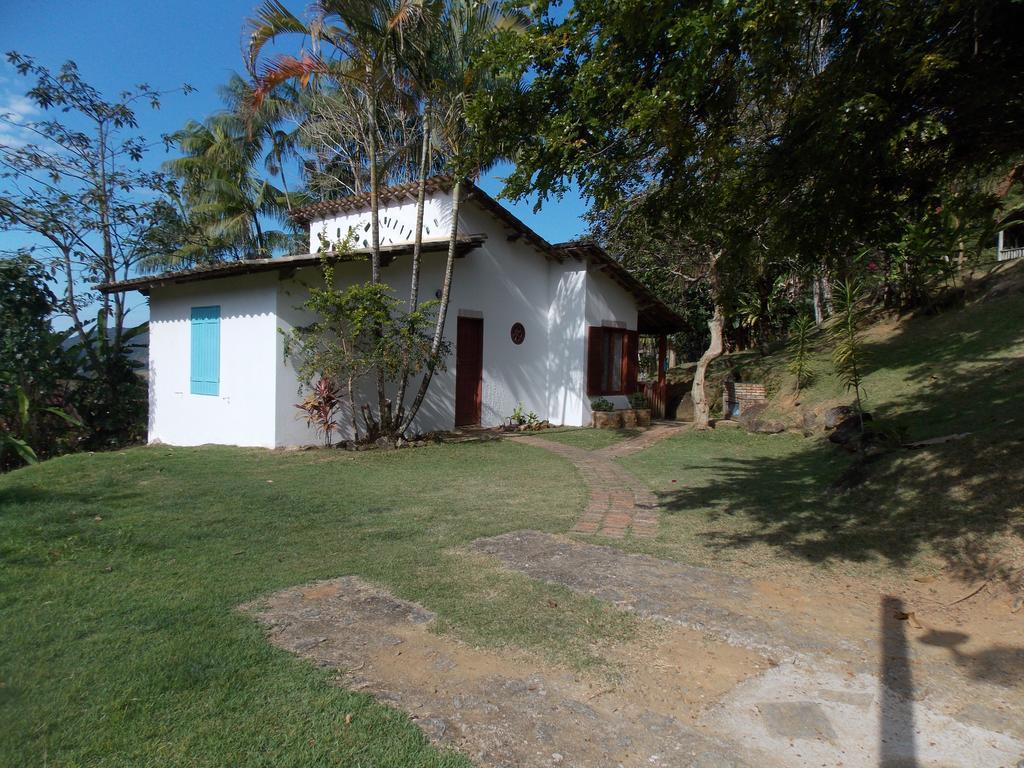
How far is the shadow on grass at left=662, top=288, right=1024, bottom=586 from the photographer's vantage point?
4797 mm

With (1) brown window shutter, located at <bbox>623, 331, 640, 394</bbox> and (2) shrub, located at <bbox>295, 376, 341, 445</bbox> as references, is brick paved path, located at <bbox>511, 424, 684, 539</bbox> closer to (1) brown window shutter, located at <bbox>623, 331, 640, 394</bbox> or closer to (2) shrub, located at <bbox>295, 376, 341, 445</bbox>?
(2) shrub, located at <bbox>295, 376, 341, 445</bbox>

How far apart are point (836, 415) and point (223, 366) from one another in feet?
36.0

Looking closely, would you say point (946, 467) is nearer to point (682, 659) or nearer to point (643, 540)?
point (643, 540)

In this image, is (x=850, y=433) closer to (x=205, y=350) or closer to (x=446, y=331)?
(x=446, y=331)

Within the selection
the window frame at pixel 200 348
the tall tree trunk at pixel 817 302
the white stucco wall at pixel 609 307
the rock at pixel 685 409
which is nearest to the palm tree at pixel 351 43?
the window frame at pixel 200 348

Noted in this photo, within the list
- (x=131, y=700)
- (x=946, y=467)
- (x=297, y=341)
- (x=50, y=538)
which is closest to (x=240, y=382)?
(x=297, y=341)

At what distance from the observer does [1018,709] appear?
9.11 ft

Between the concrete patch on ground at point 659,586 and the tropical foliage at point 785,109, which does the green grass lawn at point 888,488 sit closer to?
the concrete patch on ground at point 659,586

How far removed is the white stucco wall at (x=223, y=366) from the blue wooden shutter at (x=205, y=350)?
13 centimetres

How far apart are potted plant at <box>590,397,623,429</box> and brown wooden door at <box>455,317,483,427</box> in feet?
9.50

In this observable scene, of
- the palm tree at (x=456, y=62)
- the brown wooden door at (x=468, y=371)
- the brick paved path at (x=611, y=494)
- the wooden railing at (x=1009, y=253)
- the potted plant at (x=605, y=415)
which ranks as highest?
the palm tree at (x=456, y=62)

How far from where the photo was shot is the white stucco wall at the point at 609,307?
48.3 feet

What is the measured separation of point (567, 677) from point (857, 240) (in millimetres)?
5523

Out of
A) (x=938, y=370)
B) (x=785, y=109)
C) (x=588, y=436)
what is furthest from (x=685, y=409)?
(x=785, y=109)
